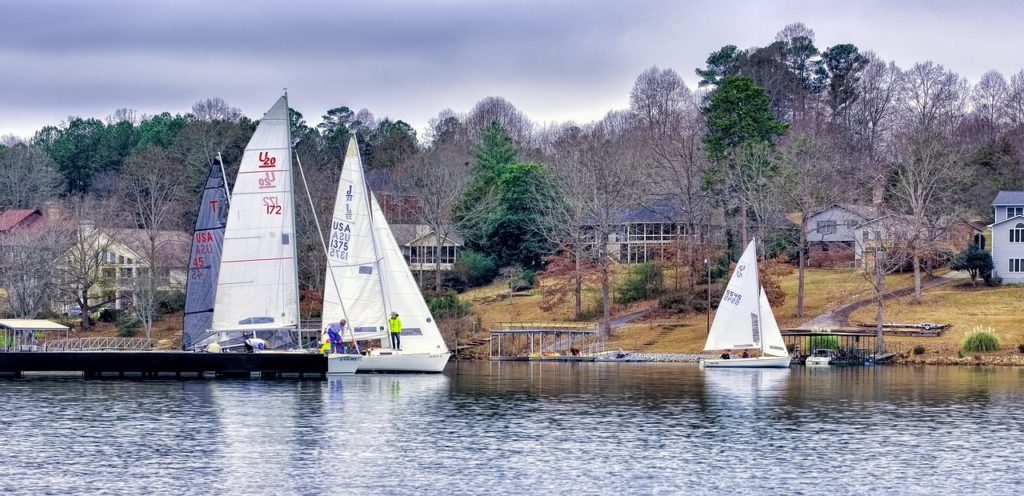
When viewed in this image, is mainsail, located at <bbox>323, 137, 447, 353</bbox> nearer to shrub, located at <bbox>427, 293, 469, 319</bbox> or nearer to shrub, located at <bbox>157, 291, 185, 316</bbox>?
shrub, located at <bbox>427, 293, 469, 319</bbox>

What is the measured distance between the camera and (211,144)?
121m

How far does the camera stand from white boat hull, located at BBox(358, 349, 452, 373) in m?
61.6

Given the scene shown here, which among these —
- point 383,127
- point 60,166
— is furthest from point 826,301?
point 60,166

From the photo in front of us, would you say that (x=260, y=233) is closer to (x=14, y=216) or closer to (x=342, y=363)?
(x=342, y=363)

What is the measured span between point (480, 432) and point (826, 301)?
5760 cm

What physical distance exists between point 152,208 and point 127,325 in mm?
11332

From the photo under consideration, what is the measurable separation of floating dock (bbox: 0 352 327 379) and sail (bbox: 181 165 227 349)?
1.77 metres

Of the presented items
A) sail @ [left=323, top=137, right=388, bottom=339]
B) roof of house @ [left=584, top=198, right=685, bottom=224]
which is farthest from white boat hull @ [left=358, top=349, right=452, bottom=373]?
roof of house @ [left=584, top=198, right=685, bottom=224]

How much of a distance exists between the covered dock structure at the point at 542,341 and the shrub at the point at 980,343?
2207 centimetres

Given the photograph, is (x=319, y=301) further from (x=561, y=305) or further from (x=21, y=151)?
(x=21, y=151)

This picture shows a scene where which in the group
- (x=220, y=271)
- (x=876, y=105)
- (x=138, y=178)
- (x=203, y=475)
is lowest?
(x=203, y=475)

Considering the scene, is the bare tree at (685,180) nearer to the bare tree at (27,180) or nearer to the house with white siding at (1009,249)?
the house with white siding at (1009,249)

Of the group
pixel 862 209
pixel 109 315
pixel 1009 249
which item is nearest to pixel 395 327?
pixel 109 315

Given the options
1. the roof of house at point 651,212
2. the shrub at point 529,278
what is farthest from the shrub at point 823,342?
the shrub at point 529,278
